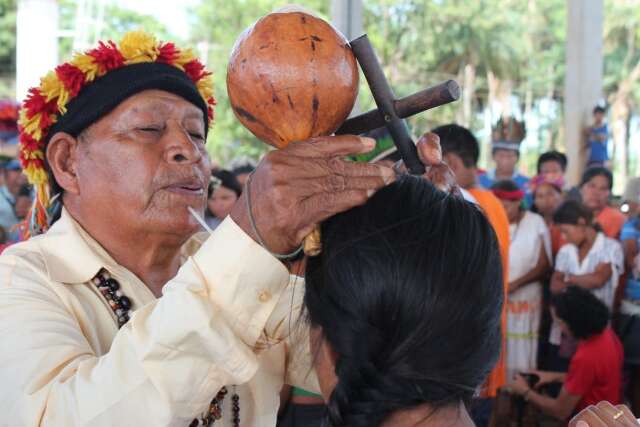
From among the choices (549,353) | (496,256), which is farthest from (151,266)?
(549,353)

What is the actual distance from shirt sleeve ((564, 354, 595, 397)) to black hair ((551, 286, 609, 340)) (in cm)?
16

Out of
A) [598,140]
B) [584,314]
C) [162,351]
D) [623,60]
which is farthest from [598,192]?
[623,60]

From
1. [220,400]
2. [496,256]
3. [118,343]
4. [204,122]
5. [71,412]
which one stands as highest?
[204,122]

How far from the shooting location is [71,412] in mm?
1422

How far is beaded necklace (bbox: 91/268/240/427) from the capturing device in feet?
6.11

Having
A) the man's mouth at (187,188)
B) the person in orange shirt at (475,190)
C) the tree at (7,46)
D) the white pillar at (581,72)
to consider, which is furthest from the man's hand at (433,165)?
the tree at (7,46)

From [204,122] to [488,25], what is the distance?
91.2 feet

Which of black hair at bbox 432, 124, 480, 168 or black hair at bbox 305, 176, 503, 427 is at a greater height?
black hair at bbox 305, 176, 503, 427

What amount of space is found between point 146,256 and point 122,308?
207 mm

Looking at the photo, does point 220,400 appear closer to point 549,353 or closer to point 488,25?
point 549,353

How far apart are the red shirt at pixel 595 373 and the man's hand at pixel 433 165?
330cm

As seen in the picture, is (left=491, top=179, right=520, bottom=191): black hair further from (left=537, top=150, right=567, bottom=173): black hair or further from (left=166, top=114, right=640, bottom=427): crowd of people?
(left=537, top=150, right=567, bottom=173): black hair

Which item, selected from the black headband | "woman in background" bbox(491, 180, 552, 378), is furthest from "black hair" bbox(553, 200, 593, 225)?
the black headband

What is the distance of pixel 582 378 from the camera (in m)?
4.47
